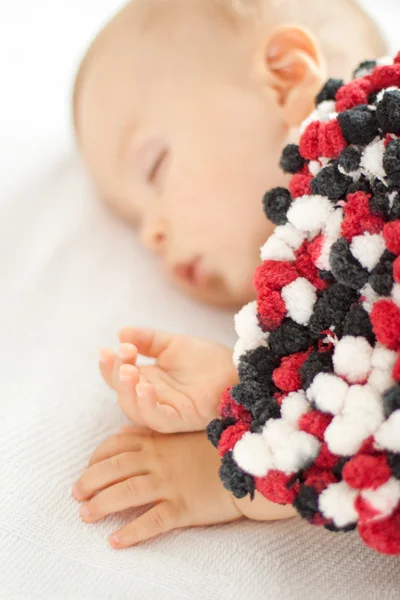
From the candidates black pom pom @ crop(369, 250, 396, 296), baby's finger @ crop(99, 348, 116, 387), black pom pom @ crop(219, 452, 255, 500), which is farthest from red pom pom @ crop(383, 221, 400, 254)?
baby's finger @ crop(99, 348, 116, 387)

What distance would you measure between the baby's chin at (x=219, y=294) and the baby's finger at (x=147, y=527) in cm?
30

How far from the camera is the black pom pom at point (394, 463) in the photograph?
49 cm

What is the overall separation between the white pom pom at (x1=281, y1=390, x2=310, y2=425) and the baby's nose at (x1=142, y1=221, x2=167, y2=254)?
0.38 metres

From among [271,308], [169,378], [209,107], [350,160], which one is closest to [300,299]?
[271,308]

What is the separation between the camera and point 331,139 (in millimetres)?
640

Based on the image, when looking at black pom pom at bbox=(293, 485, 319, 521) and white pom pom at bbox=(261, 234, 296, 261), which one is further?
white pom pom at bbox=(261, 234, 296, 261)

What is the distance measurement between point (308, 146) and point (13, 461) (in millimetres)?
454

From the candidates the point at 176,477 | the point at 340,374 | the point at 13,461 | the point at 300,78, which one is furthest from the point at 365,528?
the point at 300,78

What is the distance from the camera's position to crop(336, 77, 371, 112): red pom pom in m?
0.69

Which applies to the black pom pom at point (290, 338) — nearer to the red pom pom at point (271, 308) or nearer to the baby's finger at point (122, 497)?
the red pom pom at point (271, 308)

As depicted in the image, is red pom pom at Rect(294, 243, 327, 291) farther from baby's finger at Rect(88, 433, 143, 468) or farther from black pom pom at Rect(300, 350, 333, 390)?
baby's finger at Rect(88, 433, 143, 468)

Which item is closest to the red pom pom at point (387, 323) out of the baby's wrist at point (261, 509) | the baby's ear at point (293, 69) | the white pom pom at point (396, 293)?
the white pom pom at point (396, 293)

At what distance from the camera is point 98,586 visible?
64cm

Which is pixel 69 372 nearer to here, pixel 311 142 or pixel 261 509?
pixel 261 509
